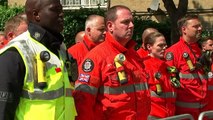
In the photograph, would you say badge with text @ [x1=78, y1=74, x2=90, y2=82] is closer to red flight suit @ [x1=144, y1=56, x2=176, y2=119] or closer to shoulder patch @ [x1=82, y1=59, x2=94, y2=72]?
shoulder patch @ [x1=82, y1=59, x2=94, y2=72]

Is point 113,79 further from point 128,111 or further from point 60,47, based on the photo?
point 60,47

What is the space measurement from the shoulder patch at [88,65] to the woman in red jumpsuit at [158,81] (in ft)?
5.60

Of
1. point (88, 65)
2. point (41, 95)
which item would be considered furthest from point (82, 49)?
point (41, 95)

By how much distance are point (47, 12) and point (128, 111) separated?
1212 millimetres

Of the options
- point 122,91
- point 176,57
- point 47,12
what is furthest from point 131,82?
point 176,57

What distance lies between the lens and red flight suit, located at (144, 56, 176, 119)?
18.0ft

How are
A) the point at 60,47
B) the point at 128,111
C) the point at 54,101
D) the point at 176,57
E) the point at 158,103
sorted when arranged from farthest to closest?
the point at 176,57 → the point at 158,103 → the point at 128,111 → the point at 60,47 → the point at 54,101

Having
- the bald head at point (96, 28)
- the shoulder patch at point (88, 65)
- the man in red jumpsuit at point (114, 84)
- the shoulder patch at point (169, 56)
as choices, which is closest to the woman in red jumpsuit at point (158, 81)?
the shoulder patch at point (169, 56)

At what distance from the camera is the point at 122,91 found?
3.87 meters

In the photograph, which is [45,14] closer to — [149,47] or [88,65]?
[88,65]

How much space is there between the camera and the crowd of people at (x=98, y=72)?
9.80 ft

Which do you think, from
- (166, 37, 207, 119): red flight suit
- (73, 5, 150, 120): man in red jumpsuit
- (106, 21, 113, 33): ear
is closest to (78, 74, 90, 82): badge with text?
(73, 5, 150, 120): man in red jumpsuit

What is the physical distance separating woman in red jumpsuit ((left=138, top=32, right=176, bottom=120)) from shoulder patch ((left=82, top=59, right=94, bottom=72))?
5.60 ft

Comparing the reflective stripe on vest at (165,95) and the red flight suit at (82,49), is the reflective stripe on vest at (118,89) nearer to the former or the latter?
the reflective stripe on vest at (165,95)
